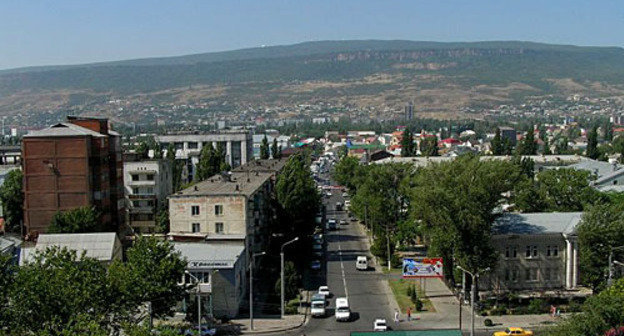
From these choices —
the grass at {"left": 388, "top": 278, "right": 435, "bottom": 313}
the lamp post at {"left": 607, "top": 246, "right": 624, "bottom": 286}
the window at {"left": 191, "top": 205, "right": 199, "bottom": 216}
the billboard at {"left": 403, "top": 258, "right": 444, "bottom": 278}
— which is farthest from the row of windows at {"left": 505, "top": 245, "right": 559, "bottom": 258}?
the window at {"left": 191, "top": 205, "right": 199, "bottom": 216}

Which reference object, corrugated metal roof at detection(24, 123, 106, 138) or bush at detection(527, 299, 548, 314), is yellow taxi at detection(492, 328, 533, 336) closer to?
bush at detection(527, 299, 548, 314)

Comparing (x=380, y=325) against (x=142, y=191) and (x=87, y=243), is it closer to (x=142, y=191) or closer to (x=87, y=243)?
(x=87, y=243)

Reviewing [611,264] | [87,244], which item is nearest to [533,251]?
[611,264]

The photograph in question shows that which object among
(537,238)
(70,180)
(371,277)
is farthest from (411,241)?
(70,180)

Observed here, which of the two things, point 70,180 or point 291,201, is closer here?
point 70,180

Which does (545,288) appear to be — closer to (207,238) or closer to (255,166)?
(207,238)

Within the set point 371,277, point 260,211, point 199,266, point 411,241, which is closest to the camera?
point 199,266

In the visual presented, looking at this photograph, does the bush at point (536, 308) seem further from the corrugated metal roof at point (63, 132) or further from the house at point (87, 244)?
the corrugated metal roof at point (63, 132)

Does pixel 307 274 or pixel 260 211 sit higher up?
pixel 260 211
